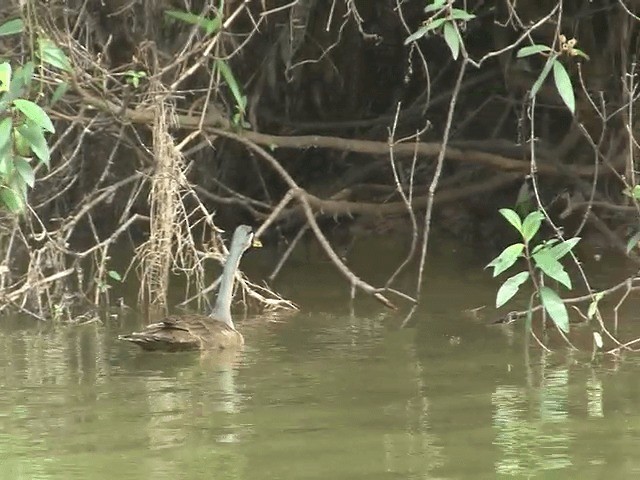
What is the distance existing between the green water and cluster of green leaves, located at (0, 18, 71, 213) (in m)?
0.84

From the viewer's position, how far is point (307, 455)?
494 centimetres

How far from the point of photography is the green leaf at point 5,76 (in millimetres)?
5746

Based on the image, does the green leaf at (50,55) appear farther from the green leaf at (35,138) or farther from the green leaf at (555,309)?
the green leaf at (555,309)

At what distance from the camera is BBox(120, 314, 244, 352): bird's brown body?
7012mm

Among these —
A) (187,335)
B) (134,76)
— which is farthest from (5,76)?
(187,335)

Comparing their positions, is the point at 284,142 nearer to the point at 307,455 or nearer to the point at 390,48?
the point at 390,48

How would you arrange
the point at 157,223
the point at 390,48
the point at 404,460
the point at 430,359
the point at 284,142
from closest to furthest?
1. the point at 404,460
2. the point at 430,359
3. the point at 157,223
4. the point at 284,142
5. the point at 390,48

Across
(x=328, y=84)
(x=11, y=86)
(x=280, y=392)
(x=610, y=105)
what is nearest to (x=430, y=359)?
(x=280, y=392)

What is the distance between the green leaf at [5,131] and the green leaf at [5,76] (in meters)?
0.25

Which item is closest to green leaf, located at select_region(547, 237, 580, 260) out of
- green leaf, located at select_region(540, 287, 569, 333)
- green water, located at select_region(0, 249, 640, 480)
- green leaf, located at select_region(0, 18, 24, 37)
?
green leaf, located at select_region(540, 287, 569, 333)

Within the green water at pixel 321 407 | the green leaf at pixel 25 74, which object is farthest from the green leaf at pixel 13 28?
the green water at pixel 321 407

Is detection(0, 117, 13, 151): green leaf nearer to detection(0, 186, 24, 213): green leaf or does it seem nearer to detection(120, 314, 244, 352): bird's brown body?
detection(0, 186, 24, 213): green leaf

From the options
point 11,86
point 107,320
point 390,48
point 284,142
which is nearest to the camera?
point 11,86

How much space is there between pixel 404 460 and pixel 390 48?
6.57 m
